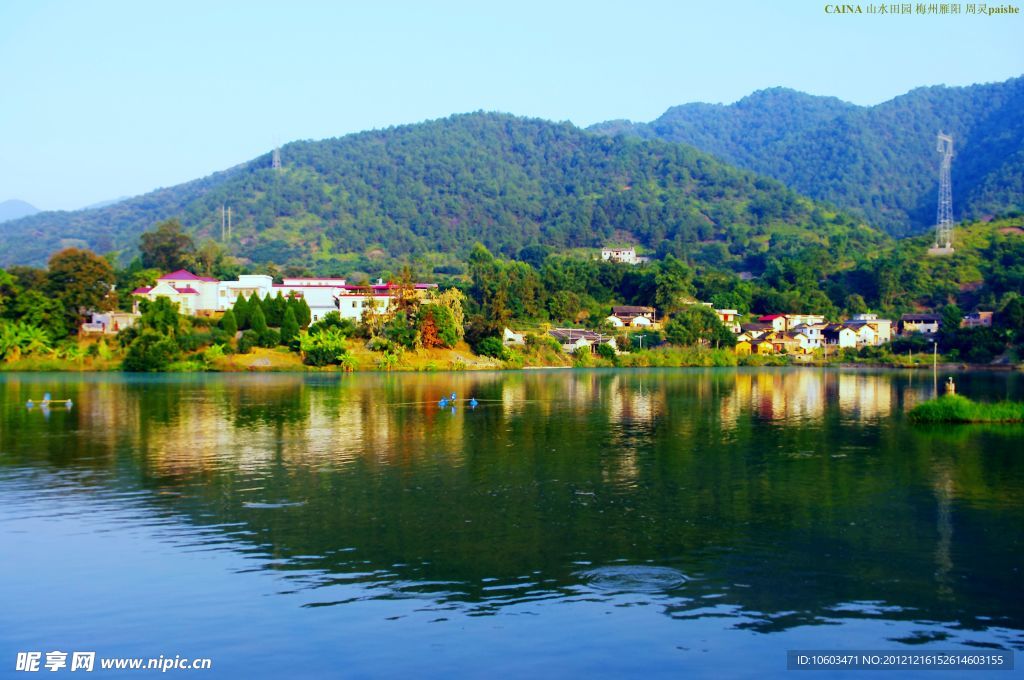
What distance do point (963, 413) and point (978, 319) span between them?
80616 mm

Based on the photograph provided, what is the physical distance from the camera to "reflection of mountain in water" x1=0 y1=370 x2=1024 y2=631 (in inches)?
602

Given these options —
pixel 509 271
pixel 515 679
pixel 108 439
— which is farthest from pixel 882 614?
pixel 509 271

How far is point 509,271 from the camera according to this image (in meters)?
118

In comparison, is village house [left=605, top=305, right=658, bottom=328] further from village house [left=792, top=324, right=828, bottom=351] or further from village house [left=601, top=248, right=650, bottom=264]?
village house [left=601, top=248, right=650, bottom=264]

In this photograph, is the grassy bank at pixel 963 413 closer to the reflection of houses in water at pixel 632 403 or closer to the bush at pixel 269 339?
the reflection of houses in water at pixel 632 403

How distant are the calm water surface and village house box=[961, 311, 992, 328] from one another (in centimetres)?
8068

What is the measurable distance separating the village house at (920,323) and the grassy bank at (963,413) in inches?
3085

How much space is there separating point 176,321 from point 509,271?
158ft

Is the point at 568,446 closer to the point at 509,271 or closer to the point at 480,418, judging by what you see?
the point at 480,418

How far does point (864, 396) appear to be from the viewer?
181ft

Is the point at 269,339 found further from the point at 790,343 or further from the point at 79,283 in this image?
the point at 790,343

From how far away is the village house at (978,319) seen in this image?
108688mm

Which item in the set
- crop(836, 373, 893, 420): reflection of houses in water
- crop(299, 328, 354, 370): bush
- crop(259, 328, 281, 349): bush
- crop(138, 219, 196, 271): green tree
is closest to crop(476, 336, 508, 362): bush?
crop(299, 328, 354, 370): bush

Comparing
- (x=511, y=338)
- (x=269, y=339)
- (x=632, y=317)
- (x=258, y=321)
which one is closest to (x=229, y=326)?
(x=258, y=321)
